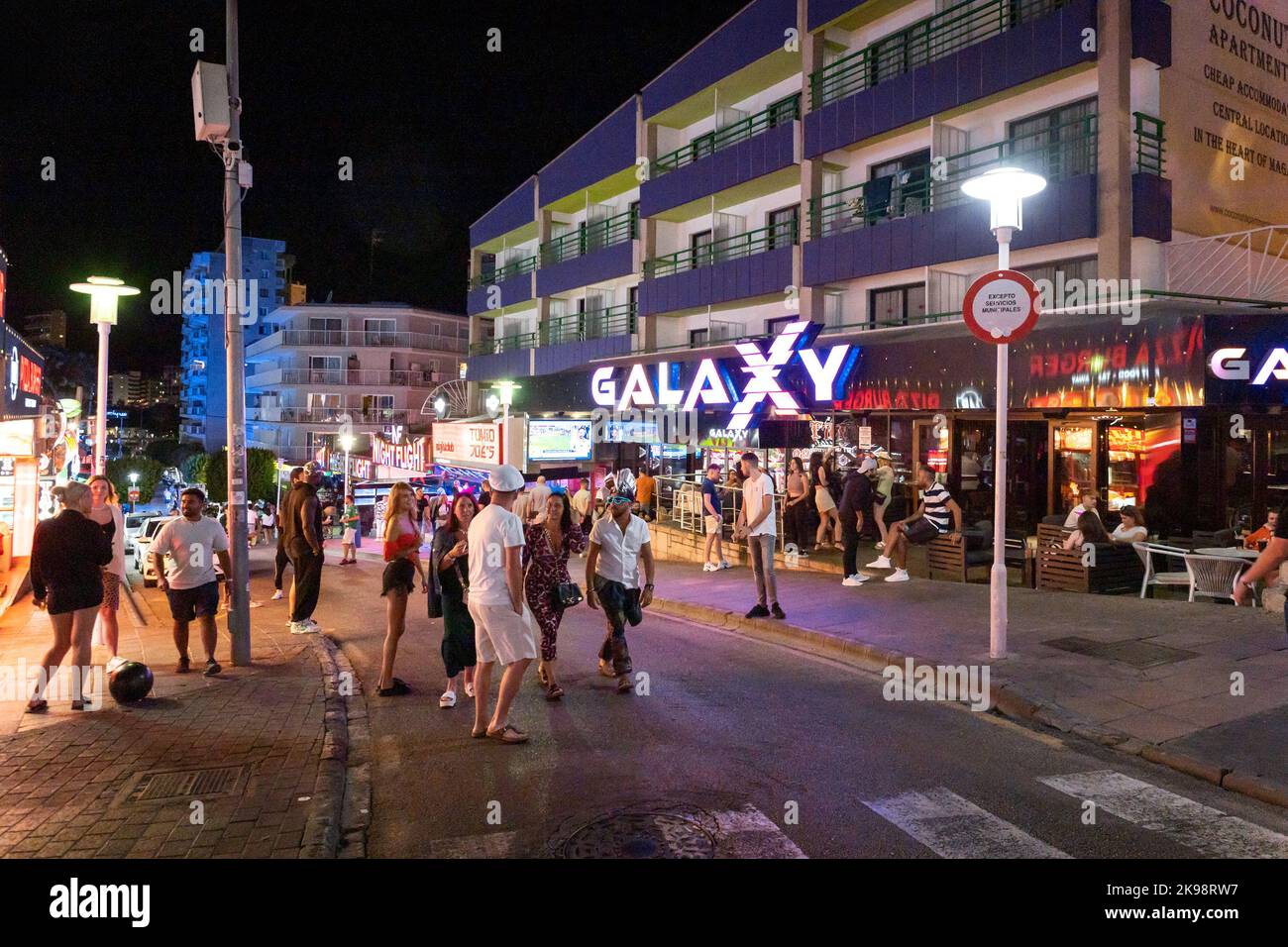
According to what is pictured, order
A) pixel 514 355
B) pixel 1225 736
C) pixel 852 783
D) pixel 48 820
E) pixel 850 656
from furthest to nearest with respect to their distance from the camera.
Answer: pixel 514 355 < pixel 850 656 < pixel 1225 736 < pixel 852 783 < pixel 48 820

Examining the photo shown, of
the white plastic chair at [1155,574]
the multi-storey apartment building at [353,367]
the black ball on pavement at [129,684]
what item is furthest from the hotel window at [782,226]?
the multi-storey apartment building at [353,367]

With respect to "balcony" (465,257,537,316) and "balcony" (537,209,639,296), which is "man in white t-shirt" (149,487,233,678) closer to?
"balcony" (537,209,639,296)

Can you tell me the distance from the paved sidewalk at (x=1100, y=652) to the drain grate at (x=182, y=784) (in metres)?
5.95

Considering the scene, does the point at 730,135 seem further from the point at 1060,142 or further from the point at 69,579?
the point at 69,579

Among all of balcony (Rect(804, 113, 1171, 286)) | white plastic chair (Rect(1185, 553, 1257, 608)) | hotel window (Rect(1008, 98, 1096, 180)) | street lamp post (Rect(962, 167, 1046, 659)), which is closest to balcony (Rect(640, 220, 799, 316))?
balcony (Rect(804, 113, 1171, 286))

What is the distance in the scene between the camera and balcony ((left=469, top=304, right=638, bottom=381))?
95.9ft

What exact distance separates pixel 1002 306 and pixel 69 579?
28.1 ft

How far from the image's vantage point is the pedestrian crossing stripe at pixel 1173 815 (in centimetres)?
466

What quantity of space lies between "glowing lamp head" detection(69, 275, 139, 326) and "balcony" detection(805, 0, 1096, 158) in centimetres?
1467

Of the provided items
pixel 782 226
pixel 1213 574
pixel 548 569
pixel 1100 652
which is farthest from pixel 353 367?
pixel 1100 652
